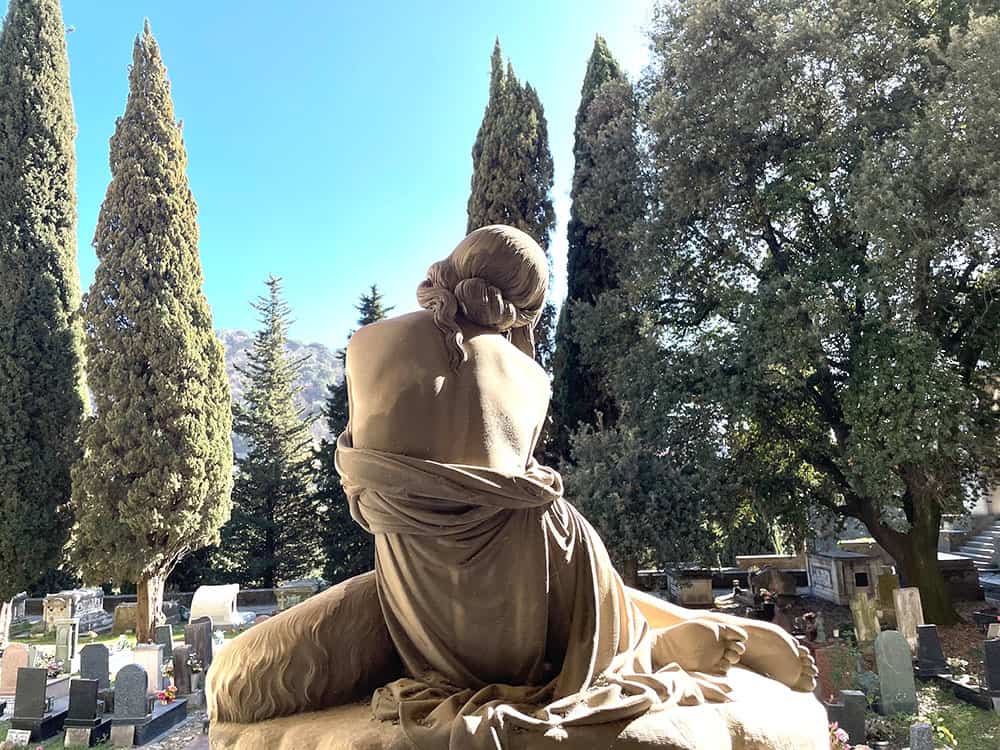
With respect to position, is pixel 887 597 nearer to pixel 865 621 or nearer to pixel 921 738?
pixel 865 621

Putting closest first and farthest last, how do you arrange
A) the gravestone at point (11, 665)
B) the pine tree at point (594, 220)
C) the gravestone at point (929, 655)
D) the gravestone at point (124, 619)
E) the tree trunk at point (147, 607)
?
the gravestone at point (929, 655) → the gravestone at point (11, 665) → the tree trunk at point (147, 607) → the pine tree at point (594, 220) → the gravestone at point (124, 619)

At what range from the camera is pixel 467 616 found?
7.95 feet

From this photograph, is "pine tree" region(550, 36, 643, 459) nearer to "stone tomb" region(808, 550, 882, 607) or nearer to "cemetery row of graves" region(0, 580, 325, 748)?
"stone tomb" region(808, 550, 882, 607)

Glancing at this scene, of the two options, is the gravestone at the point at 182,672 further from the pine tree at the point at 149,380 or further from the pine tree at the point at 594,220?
the pine tree at the point at 594,220

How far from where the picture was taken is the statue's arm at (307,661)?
2514mm

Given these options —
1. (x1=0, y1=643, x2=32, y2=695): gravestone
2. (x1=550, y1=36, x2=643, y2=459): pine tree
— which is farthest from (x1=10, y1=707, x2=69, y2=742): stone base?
(x1=550, y1=36, x2=643, y2=459): pine tree

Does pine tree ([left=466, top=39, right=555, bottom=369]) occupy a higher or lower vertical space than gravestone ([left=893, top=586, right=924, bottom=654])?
higher

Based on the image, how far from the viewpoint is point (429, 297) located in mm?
2816

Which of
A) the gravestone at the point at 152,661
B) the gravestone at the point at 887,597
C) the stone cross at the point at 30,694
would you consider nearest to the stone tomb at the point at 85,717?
the stone cross at the point at 30,694

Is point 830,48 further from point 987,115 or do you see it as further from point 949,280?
point 949,280

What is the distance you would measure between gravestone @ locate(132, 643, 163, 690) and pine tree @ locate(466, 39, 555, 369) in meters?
10.2

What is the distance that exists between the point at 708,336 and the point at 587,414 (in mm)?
4121

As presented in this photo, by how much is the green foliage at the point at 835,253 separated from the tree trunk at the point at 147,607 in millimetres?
10006

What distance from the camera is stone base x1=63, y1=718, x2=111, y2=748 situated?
23.4ft
